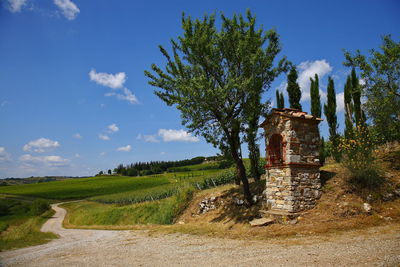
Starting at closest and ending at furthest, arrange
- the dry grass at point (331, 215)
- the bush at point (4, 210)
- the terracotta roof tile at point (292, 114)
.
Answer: the dry grass at point (331, 215)
the terracotta roof tile at point (292, 114)
the bush at point (4, 210)

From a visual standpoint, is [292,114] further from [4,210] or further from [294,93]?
[4,210]

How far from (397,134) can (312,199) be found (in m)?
11.2

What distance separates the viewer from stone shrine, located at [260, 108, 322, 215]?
11.0 m

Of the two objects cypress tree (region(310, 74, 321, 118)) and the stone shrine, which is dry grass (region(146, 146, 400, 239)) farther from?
cypress tree (region(310, 74, 321, 118))

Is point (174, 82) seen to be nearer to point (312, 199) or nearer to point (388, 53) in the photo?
point (312, 199)

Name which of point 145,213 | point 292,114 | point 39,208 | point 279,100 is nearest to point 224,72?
point 292,114

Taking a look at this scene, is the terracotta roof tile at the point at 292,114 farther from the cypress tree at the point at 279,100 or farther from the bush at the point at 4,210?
the bush at the point at 4,210

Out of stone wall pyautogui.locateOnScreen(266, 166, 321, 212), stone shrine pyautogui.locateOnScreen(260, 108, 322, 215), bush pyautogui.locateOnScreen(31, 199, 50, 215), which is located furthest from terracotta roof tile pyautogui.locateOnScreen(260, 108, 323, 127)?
bush pyautogui.locateOnScreen(31, 199, 50, 215)

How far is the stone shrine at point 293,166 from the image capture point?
36.2 feet

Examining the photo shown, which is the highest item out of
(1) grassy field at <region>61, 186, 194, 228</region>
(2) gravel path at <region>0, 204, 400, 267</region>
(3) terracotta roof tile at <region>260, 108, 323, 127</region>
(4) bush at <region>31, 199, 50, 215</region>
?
(3) terracotta roof tile at <region>260, 108, 323, 127</region>

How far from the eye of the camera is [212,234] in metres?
11.2

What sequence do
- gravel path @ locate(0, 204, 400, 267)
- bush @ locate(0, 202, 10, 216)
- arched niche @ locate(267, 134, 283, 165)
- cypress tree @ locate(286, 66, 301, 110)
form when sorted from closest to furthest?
gravel path @ locate(0, 204, 400, 267)
arched niche @ locate(267, 134, 283, 165)
cypress tree @ locate(286, 66, 301, 110)
bush @ locate(0, 202, 10, 216)

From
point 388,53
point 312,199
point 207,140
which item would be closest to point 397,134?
point 388,53

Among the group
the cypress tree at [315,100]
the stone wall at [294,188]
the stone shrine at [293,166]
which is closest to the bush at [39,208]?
the stone shrine at [293,166]
